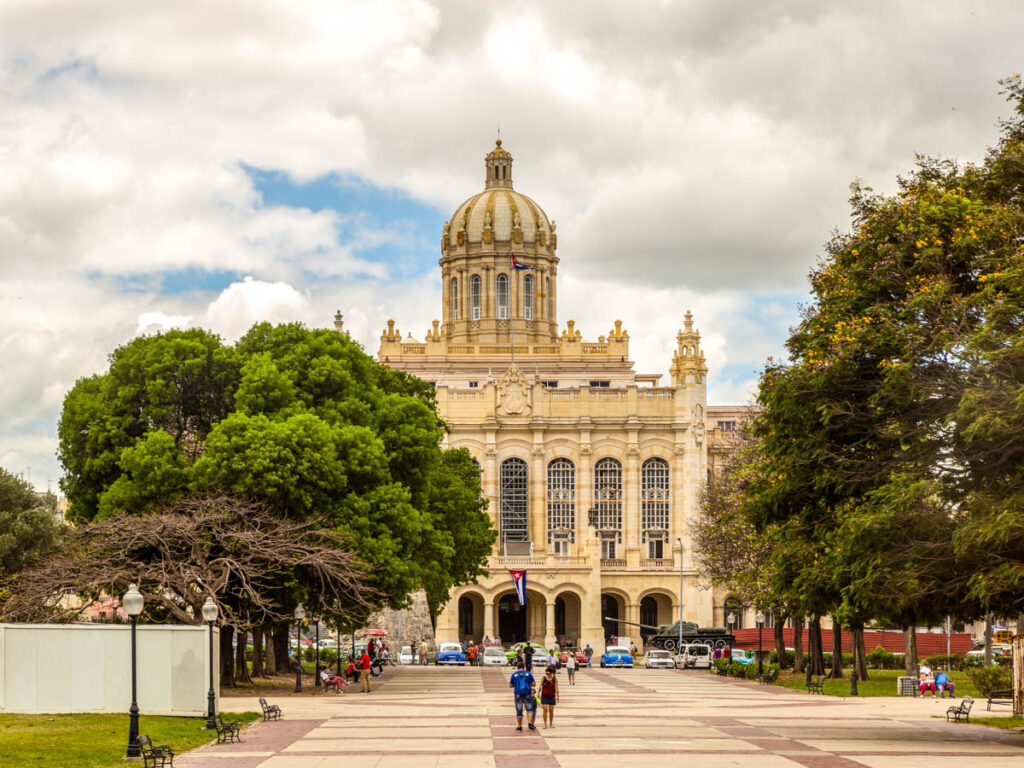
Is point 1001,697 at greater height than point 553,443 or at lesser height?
lesser

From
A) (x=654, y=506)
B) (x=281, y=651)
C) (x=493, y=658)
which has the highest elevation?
(x=654, y=506)

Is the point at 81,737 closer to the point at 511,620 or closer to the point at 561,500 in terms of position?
the point at 511,620

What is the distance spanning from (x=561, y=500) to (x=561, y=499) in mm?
76

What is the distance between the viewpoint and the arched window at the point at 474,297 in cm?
12556

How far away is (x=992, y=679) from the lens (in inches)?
1705

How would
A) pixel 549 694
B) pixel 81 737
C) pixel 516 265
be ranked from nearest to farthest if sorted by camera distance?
pixel 81 737 < pixel 549 694 < pixel 516 265

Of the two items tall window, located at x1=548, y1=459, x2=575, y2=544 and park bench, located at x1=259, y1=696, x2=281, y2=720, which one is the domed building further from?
park bench, located at x1=259, y1=696, x2=281, y2=720

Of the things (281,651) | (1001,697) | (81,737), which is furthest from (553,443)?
(81,737)

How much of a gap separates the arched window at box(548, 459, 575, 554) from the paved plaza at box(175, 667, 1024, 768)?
210 ft

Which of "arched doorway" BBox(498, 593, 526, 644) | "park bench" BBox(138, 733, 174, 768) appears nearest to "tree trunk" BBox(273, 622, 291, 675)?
"park bench" BBox(138, 733, 174, 768)

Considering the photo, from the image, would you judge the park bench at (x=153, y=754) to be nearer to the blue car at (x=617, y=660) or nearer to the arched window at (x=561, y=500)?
the blue car at (x=617, y=660)

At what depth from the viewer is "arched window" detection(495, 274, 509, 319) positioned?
125 metres

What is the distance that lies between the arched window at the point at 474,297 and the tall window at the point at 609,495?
1985 cm

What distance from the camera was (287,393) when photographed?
4706 cm
